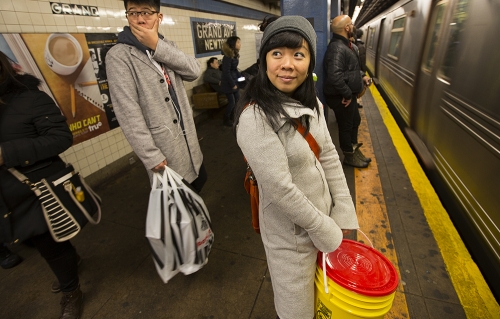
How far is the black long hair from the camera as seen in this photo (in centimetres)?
97

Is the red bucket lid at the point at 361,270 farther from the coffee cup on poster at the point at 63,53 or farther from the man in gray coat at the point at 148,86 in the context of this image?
the coffee cup on poster at the point at 63,53

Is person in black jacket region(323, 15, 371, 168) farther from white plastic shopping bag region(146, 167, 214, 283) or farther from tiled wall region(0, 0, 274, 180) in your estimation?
tiled wall region(0, 0, 274, 180)

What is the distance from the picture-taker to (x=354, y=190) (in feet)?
9.98

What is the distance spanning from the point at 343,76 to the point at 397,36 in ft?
14.8

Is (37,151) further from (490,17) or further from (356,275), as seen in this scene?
(490,17)

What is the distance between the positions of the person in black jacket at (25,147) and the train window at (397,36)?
644cm

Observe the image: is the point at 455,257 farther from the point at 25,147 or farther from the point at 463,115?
the point at 25,147

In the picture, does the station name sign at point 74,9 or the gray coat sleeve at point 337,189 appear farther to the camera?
the station name sign at point 74,9

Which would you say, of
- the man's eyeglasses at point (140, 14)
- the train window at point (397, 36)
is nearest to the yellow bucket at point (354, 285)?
the man's eyeglasses at point (140, 14)

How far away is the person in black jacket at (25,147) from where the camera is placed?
1.42m

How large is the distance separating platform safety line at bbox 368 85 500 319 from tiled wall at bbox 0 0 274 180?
13.2ft

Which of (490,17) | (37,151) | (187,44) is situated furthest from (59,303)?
(187,44)

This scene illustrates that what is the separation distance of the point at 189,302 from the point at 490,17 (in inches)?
129

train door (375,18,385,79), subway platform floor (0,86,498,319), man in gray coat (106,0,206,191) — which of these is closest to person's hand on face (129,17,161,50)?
man in gray coat (106,0,206,191)
